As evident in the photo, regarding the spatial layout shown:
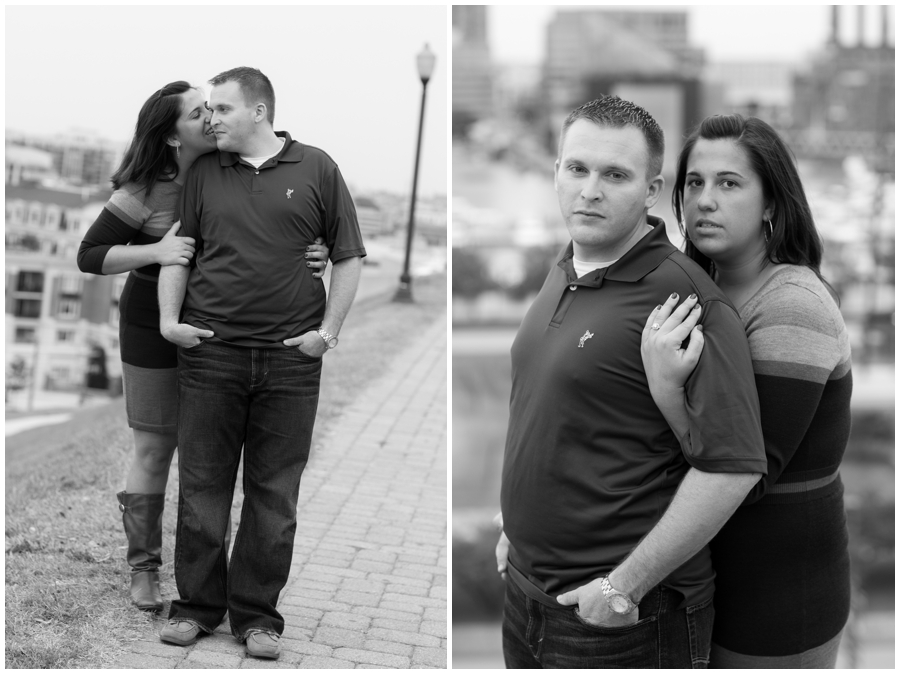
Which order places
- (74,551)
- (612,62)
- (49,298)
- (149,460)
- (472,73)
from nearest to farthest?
(149,460) → (74,551) → (472,73) → (49,298) → (612,62)

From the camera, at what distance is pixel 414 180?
7.94 metres

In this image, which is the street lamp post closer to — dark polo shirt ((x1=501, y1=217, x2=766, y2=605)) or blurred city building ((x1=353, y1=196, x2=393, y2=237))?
blurred city building ((x1=353, y1=196, x2=393, y2=237))

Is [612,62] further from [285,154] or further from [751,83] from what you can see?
[285,154]

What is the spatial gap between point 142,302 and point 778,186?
2.07 meters

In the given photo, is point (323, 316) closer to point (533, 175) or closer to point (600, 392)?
point (600, 392)

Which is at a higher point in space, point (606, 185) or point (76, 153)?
point (76, 153)

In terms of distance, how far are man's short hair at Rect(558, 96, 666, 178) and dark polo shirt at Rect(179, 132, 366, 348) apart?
1.15 metres

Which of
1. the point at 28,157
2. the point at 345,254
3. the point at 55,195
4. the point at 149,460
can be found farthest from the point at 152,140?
the point at 28,157

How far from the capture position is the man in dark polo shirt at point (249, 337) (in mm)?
2672

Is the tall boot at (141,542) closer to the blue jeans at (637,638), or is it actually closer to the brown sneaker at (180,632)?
the brown sneaker at (180,632)

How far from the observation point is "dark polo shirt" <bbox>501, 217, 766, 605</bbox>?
63.7 inches

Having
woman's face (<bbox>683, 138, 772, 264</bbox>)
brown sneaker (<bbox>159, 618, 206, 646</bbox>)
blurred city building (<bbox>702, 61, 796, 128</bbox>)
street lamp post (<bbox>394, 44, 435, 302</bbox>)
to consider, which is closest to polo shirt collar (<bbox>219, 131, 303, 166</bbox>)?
woman's face (<bbox>683, 138, 772, 264</bbox>)

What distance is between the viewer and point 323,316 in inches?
111

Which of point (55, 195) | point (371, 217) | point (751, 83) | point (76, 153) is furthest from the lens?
point (751, 83)
